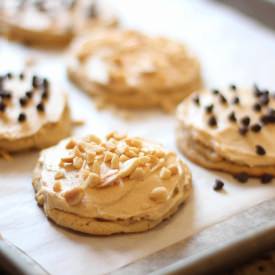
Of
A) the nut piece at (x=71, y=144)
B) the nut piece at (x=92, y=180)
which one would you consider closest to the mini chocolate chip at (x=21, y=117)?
the nut piece at (x=71, y=144)

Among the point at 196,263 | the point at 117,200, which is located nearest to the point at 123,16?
the point at 117,200

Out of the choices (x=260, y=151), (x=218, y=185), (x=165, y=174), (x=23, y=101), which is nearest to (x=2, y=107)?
(x=23, y=101)

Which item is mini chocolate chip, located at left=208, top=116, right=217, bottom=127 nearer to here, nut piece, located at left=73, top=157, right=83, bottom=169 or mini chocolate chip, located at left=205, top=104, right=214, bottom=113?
mini chocolate chip, located at left=205, top=104, right=214, bottom=113

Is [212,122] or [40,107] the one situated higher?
[212,122]

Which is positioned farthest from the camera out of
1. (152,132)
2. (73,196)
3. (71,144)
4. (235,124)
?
(152,132)

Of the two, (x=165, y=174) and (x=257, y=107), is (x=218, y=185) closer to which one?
(x=165, y=174)

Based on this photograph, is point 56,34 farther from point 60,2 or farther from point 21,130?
point 21,130

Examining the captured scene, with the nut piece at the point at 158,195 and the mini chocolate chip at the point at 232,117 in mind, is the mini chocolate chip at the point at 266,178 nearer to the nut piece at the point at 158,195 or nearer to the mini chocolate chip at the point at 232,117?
the mini chocolate chip at the point at 232,117
